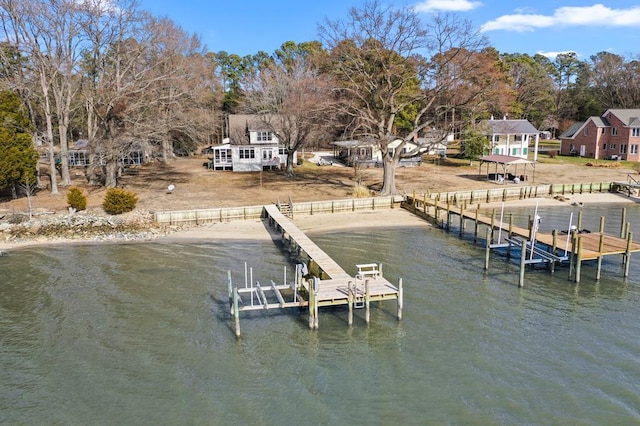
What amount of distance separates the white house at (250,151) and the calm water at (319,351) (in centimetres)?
3353

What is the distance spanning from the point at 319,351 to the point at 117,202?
2384cm

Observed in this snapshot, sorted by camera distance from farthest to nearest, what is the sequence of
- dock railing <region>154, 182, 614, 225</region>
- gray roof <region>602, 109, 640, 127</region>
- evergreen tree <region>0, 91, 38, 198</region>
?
gray roof <region>602, 109, 640, 127</region> < evergreen tree <region>0, 91, 38, 198</region> < dock railing <region>154, 182, 614, 225</region>

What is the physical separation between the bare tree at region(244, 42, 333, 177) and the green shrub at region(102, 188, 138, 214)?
15.7 metres

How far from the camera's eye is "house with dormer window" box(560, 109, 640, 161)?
6500 cm

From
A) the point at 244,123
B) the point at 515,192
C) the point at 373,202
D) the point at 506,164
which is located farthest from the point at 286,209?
the point at 244,123

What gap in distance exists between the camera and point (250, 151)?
58.8 meters

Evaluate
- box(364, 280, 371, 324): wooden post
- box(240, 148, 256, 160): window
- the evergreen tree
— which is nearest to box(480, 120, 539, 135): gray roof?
box(240, 148, 256, 160): window

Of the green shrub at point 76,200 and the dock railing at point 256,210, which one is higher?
the green shrub at point 76,200

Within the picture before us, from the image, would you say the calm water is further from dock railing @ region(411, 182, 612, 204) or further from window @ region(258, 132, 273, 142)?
window @ region(258, 132, 273, 142)

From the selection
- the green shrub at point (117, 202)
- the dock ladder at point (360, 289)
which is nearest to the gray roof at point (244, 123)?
the green shrub at point (117, 202)

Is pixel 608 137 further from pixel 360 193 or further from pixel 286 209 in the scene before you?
pixel 286 209

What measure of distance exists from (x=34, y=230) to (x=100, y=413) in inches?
886

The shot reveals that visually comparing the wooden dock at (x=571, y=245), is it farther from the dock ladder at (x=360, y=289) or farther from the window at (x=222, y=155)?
the window at (x=222, y=155)

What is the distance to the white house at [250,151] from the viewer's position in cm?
5869
